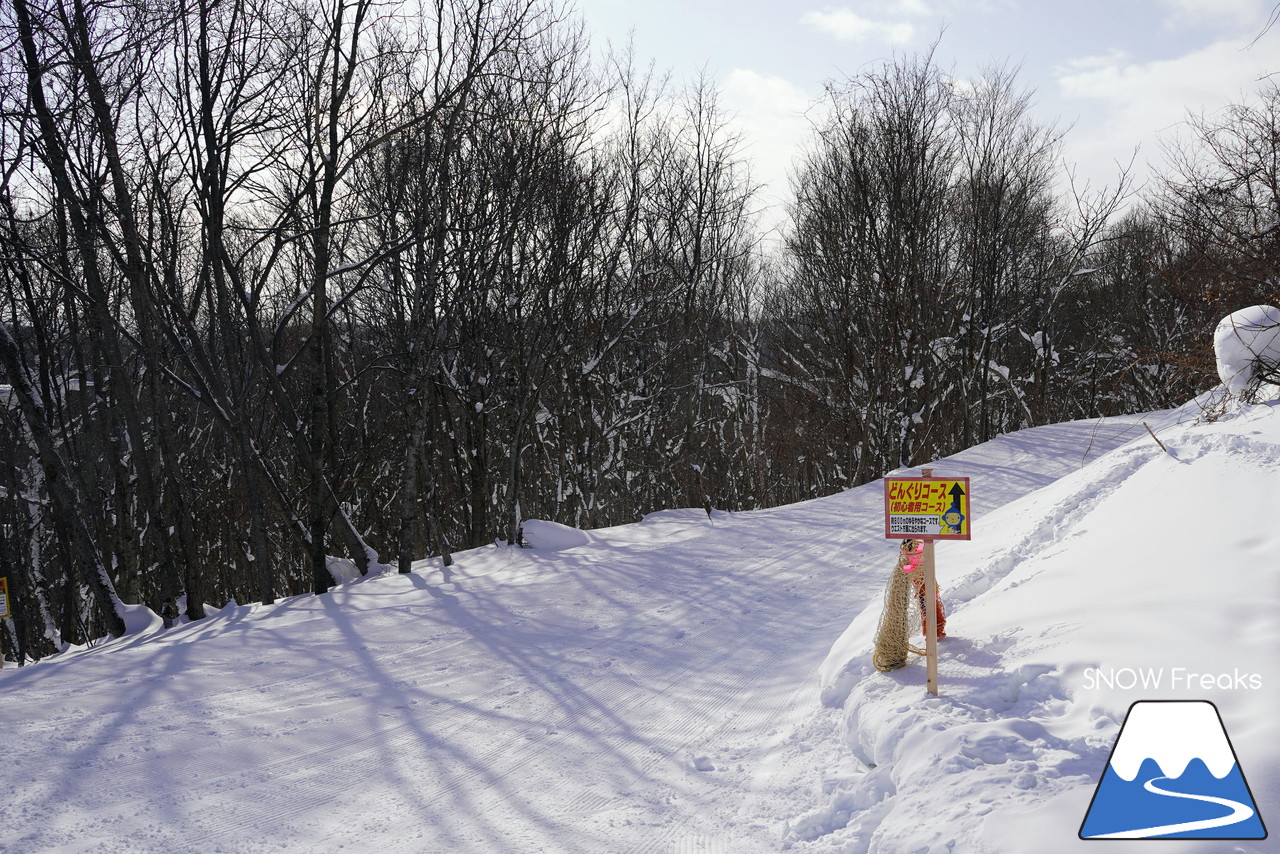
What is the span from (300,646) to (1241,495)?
697 cm

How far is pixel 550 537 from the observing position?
37.0ft

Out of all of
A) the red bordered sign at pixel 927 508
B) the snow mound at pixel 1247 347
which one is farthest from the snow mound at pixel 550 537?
the snow mound at pixel 1247 347

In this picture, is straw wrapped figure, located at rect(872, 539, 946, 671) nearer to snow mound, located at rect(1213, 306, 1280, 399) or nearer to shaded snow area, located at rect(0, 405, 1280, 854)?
shaded snow area, located at rect(0, 405, 1280, 854)

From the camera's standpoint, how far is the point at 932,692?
3941 mm

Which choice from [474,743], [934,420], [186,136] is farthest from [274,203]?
[934,420]

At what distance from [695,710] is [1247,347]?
5.43m

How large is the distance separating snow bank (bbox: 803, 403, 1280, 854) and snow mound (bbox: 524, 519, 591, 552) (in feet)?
20.6

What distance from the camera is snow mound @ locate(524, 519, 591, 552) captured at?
11159mm

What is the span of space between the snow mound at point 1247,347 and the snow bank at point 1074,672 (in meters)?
1.07

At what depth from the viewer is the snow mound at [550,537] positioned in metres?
11.2

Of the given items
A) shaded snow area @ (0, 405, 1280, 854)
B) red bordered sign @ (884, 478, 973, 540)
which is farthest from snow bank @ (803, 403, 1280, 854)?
red bordered sign @ (884, 478, 973, 540)

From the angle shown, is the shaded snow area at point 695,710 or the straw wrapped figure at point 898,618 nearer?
the shaded snow area at point 695,710

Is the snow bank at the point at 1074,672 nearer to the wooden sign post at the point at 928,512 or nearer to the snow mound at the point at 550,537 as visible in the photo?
the wooden sign post at the point at 928,512

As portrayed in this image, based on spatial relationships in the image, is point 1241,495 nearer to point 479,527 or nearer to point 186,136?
point 186,136
